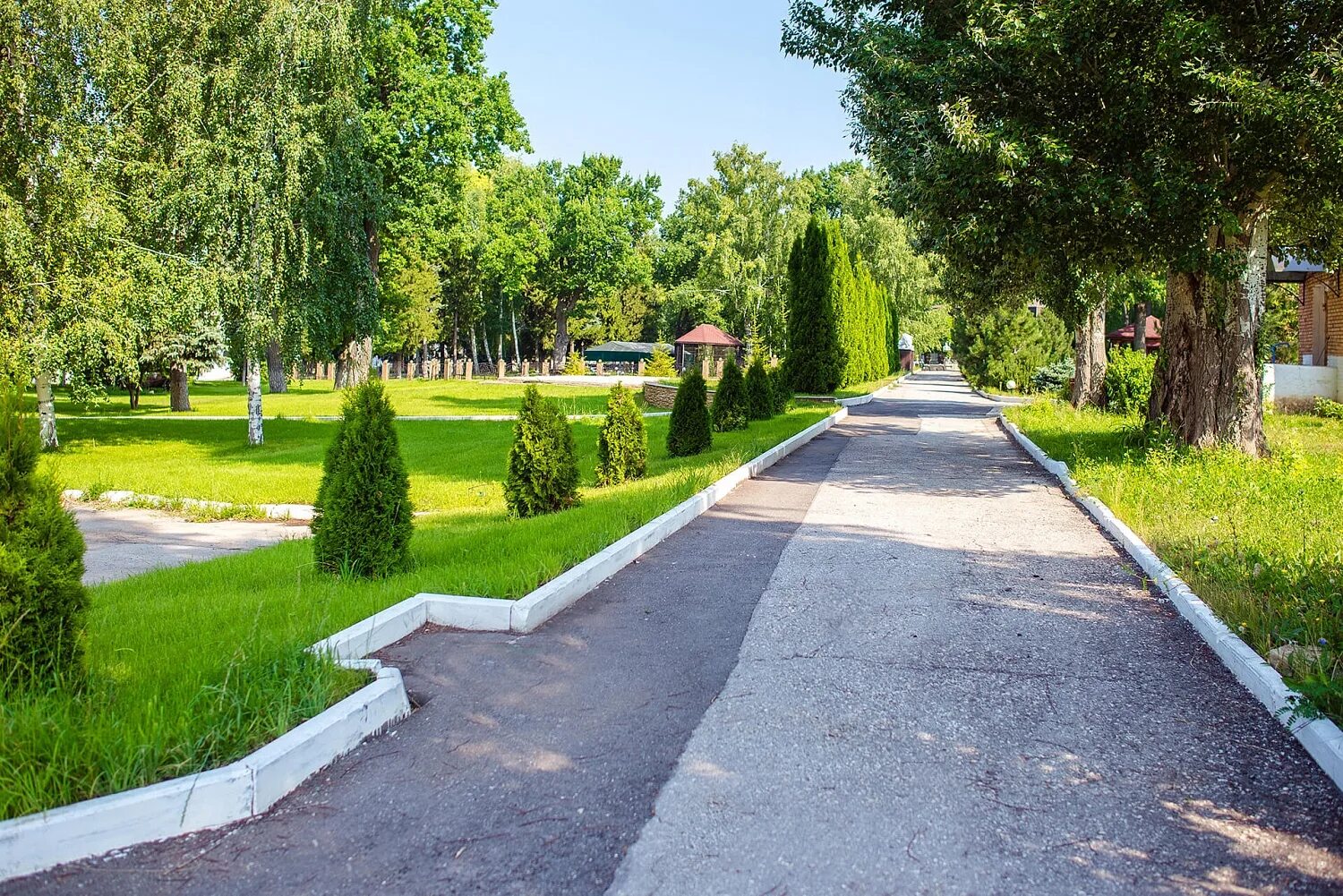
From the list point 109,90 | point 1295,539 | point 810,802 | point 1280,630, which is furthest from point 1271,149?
point 109,90

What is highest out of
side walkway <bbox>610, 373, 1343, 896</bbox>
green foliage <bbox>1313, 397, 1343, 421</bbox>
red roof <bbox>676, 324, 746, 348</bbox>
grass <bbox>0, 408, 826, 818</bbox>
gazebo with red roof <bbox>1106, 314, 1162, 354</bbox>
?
red roof <bbox>676, 324, 746, 348</bbox>

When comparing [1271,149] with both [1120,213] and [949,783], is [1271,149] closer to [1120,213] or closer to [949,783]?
[1120,213]

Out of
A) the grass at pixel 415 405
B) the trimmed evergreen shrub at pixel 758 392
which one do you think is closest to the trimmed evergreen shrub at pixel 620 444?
the trimmed evergreen shrub at pixel 758 392

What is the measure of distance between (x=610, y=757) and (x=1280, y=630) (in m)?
3.69

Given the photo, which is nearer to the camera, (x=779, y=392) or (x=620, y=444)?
(x=620, y=444)

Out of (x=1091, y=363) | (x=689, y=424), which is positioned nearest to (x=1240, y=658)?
(x=689, y=424)

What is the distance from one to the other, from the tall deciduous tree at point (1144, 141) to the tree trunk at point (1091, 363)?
1064 centimetres

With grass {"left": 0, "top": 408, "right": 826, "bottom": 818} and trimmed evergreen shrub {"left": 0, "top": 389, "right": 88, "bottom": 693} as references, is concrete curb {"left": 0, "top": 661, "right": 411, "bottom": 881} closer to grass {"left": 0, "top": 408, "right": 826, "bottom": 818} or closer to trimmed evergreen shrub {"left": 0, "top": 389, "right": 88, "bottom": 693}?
grass {"left": 0, "top": 408, "right": 826, "bottom": 818}

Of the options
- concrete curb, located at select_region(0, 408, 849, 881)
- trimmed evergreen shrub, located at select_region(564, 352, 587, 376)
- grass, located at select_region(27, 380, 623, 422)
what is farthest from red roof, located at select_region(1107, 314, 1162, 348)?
concrete curb, located at select_region(0, 408, 849, 881)

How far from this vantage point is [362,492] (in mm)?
6320

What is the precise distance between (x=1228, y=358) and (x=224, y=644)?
12.2m

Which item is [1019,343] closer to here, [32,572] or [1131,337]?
[1131,337]

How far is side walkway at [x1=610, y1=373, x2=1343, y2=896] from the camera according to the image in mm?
2863

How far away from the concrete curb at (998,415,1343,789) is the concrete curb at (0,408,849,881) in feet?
12.8
